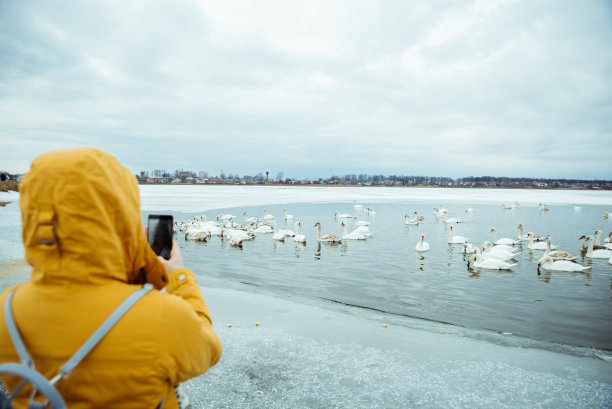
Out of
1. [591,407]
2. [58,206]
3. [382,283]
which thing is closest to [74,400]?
[58,206]

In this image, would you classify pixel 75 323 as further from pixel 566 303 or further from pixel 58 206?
pixel 566 303

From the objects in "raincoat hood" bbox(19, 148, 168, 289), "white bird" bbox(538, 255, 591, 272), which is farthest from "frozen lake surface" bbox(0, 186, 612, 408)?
"raincoat hood" bbox(19, 148, 168, 289)

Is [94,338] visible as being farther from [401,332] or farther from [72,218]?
[401,332]

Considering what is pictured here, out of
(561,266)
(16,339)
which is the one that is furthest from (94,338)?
(561,266)

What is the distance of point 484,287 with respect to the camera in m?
9.64

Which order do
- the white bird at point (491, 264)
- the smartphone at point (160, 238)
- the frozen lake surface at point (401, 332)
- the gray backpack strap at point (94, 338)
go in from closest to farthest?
the gray backpack strap at point (94, 338), the smartphone at point (160, 238), the frozen lake surface at point (401, 332), the white bird at point (491, 264)

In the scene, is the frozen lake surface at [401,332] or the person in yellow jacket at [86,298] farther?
the frozen lake surface at [401,332]

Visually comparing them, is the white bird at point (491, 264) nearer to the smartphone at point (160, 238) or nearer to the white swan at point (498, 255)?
the white swan at point (498, 255)

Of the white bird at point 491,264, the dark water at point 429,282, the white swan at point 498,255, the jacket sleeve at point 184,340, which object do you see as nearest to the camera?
the jacket sleeve at point 184,340

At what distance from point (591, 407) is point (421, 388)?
1.63 meters

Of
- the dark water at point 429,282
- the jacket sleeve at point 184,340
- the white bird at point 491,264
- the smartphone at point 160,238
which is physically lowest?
the dark water at point 429,282

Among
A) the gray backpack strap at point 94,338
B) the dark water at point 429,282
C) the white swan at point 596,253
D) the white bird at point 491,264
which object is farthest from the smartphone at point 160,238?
the white swan at point 596,253

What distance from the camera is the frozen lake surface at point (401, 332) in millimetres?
3752

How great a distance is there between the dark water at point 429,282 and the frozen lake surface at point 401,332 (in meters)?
0.04
